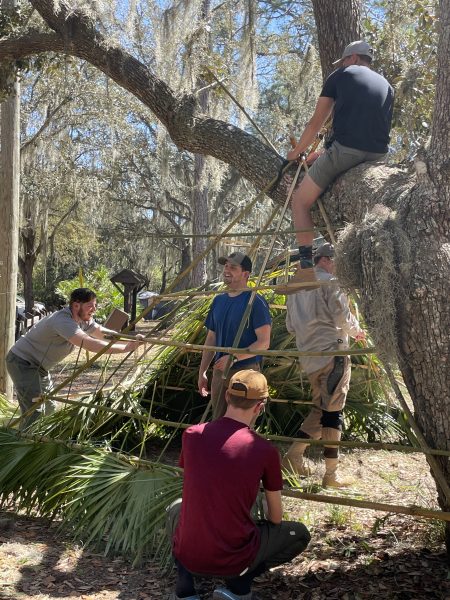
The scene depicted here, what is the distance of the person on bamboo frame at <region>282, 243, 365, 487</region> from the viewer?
4875 mm

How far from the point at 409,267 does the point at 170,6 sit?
7505 mm

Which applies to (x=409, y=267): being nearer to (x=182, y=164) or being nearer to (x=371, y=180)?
(x=371, y=180)

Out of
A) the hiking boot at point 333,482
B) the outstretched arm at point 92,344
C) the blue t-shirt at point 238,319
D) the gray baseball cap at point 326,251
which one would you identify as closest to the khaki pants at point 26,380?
the outstretched arm at point 92,344

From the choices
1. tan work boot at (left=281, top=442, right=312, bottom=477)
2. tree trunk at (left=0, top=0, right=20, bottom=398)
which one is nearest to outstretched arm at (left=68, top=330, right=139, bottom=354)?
tan work boot at (left=281, top=442, right=312, bottom=477)

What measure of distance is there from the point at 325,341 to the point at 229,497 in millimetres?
2190

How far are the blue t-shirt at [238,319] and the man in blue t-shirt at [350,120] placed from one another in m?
0.59

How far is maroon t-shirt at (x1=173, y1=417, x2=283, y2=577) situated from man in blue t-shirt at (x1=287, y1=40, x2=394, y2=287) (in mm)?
1413

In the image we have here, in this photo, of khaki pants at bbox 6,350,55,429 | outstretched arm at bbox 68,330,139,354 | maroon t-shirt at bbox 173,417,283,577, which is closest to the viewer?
maroon t-shirt at bbox 173,417,283,577

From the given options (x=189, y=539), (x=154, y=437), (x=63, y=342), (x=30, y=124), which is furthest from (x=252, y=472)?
(x=30, y=124)

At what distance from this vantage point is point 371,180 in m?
3.72

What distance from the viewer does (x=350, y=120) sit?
12.9 ft

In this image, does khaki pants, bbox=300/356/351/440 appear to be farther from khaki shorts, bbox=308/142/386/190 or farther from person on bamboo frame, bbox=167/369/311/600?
person on bamboo frame, bbox=167/369/311/600

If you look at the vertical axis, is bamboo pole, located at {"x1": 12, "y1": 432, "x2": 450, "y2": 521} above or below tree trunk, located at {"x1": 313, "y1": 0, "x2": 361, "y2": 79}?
below

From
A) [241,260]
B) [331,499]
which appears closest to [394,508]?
[331,499]
